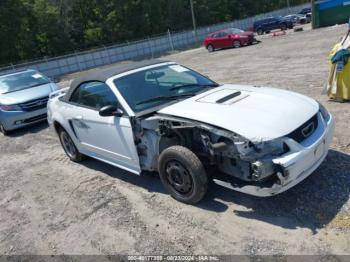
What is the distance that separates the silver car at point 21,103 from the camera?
9.24 metres

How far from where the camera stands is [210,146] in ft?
12.6

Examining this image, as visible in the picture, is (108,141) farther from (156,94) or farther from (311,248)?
(311,248)

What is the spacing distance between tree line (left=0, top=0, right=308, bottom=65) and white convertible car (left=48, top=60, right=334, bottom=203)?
3703 cm

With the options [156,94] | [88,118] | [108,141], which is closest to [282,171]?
[156,94]

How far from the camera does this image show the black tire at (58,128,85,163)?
6207mm

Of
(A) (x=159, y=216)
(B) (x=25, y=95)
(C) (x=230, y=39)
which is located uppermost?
(B) (x=25, y=95)

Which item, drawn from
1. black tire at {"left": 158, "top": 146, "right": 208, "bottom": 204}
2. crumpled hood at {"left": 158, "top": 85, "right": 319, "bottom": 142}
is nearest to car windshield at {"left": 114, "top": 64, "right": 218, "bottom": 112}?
crumpled hood at {"left": 158, "top": 85, "right": 319, "bottom": 142}

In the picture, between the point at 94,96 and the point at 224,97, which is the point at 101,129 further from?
the point at 224,97

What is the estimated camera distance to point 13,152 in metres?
7.91

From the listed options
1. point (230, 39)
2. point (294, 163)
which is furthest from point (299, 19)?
point (294, 163)

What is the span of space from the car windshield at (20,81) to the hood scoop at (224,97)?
7.37 meters

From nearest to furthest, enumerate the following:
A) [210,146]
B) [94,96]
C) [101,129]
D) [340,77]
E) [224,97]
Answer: [210,146] → [224,97] → [101,129] → [94,96] → [340,77]

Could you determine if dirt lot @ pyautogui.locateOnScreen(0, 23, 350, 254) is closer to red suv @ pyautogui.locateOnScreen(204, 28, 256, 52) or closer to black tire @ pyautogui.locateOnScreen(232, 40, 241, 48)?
red suv @ pyautogui.locateOnScreen(204, 28, 256, 52)

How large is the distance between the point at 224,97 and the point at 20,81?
26.3ft
